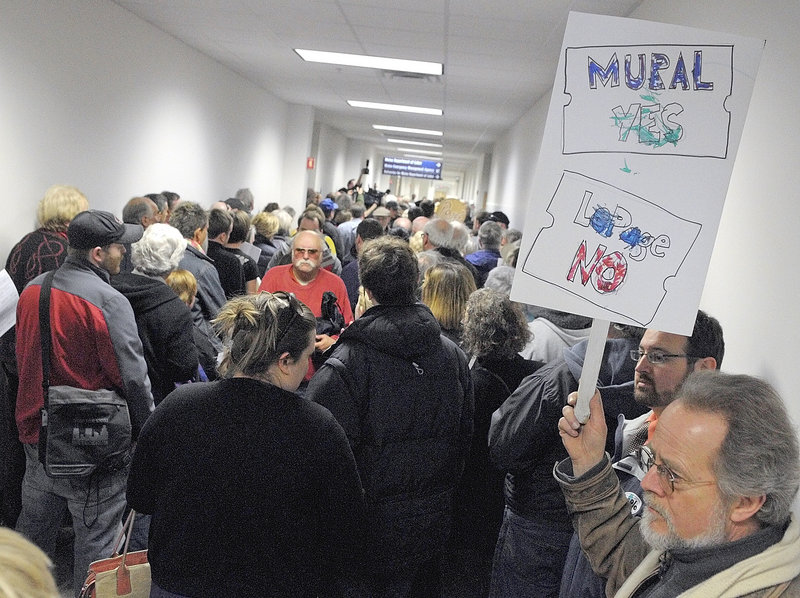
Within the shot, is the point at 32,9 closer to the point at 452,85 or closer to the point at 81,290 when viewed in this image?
the point at 81,290

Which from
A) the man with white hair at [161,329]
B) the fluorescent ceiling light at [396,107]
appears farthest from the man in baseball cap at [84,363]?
the fluorescent ceiling light at [396,107]

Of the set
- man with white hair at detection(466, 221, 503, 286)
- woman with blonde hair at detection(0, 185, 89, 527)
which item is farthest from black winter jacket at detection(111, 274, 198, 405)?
man with white hair at detection(466, 221, 503, 286)

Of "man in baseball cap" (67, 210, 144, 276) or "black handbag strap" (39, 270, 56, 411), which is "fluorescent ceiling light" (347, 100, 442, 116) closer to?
"man in baseball cap" (67, 210, 144, 276)

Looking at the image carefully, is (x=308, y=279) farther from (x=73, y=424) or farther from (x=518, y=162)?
(x=518, y=162)

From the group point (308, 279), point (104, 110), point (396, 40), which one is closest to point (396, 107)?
point (396, 40)

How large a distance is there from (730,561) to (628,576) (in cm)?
32

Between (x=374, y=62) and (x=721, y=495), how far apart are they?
22.7 ft

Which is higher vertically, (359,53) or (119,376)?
(359,53)

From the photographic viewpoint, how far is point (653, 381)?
1926 mm

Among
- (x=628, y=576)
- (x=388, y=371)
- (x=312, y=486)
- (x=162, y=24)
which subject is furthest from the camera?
(x=162, y=24)

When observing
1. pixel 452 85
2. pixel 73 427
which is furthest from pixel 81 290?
pixel 452 85

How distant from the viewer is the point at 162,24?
→ 23.4 feet

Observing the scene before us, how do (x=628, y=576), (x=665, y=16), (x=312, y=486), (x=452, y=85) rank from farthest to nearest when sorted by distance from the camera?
1. (x=452, y=85)
2. (x=665, y=16)
3. (x=312, y=486)
4. (x=628, y=576)

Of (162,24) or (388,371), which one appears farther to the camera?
(162,24)
